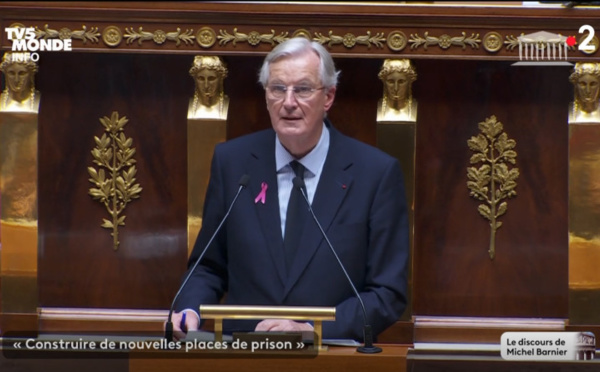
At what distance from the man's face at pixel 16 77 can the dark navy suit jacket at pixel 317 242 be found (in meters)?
1.13

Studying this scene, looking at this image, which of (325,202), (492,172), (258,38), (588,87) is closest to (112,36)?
(258,38)

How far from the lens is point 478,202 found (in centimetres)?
463

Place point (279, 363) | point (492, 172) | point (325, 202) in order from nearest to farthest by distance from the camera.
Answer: point (279, 363)
point (325, 202)
point (492, 172)

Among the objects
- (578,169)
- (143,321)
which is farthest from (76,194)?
(578,169)

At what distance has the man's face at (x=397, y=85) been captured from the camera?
4.39 metres

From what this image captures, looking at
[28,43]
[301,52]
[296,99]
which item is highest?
[28,43]

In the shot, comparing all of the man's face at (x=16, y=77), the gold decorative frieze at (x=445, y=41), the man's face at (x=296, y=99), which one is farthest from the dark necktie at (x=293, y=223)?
the man's face at (x=16, y=77)

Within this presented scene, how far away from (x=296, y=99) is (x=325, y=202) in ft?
1.04

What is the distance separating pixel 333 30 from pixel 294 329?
5.01ft

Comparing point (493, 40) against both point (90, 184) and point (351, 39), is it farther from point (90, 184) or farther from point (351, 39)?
point (90, 184)

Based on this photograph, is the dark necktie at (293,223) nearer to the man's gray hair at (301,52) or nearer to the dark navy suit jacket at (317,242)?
the dark navy suit jacket at (317,242)

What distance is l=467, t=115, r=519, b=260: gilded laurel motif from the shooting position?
4.57m

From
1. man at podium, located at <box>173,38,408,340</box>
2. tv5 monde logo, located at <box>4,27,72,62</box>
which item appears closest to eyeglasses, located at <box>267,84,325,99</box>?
man at podium, located at <box>173,38,408,340</box>

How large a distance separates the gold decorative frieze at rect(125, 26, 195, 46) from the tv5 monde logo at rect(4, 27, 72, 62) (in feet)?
0.82
